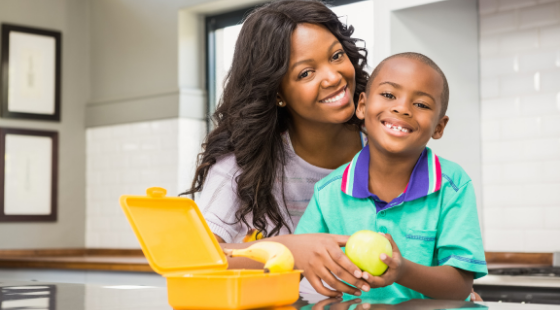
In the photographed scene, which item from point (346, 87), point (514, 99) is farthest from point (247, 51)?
point (514, 99)

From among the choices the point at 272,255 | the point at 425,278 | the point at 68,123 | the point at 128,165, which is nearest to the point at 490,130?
the point at 425,278

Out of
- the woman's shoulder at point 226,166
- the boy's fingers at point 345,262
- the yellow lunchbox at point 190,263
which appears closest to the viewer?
the yellow lunchbox at point 190,263

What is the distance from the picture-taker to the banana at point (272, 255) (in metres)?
0.90

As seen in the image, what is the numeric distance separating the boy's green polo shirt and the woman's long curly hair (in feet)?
1.21

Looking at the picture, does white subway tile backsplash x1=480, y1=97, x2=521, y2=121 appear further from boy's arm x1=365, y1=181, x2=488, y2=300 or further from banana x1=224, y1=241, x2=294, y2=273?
banana x1=224, y1=241, x2=294, y2=273

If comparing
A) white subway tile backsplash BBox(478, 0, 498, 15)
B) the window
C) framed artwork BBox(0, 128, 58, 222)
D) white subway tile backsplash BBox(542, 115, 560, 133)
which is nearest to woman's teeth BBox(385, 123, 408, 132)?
white subway tile backsplash BBox(542, 115, 560, 133)

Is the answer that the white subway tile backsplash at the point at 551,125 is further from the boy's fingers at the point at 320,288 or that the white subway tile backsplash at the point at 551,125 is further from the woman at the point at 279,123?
the boy's fingers at the point at 320,288

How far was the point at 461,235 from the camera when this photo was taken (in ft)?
4.16

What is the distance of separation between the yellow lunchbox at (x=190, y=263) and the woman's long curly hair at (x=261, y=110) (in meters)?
0.78

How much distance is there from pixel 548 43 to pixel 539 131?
0.39 meters

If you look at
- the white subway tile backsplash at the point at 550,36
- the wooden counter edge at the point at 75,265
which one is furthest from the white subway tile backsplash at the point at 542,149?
the wooden counter edge at the point at 75,265

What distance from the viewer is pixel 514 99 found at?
9.82 feet

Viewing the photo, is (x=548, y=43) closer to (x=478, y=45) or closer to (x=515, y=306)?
(x=478, y=45)

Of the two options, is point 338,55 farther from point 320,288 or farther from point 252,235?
point 320,288
